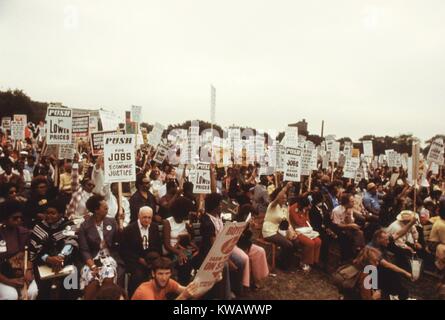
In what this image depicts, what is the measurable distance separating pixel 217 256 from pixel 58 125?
18.8ft

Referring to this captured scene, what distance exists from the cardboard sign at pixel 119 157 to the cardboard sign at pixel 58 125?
105 inches

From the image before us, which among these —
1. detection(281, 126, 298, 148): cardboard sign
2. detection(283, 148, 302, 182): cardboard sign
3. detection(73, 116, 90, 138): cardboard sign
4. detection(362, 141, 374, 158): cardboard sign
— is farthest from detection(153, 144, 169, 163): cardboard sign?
detection(362, 141, 374, 158): cardboard sign

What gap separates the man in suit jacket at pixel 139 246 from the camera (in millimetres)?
5234

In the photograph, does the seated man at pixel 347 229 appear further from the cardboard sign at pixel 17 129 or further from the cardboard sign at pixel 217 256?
the cardboard sign at pixel 17 129

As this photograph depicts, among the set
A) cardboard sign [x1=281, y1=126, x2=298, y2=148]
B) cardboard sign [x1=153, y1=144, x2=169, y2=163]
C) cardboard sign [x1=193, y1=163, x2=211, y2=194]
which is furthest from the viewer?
cardboard sign [x1=281, y1=126, x2=298, y2=148]

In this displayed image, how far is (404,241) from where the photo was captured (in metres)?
7.34

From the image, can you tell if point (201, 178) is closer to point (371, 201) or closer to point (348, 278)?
point (348, 278)

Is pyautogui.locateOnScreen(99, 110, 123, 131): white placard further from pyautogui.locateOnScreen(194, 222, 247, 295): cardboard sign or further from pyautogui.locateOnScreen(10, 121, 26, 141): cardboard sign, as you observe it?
pyautogui.locateOnScreen(194, 222, 247, 295): cardboard sign

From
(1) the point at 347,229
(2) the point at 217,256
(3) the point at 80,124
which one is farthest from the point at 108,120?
(2) the point at 217,256

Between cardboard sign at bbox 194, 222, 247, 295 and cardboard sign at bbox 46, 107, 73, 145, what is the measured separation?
18.1 ft

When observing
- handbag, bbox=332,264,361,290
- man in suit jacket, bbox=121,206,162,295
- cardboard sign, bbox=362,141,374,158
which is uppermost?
cardboard sign, bbox=362,141,374,158

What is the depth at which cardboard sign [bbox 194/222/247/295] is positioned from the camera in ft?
14.2

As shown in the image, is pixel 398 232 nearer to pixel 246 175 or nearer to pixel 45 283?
pixel 45 283
